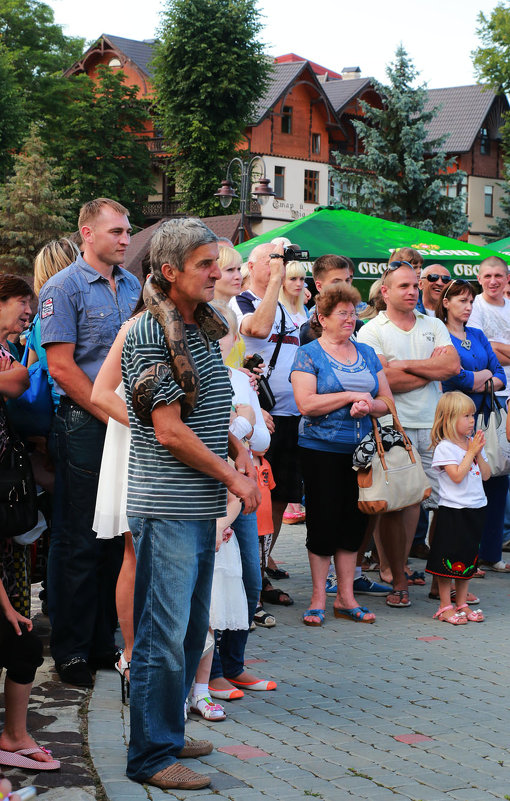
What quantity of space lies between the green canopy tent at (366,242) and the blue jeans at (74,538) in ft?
18.7

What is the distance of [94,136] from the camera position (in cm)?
5903

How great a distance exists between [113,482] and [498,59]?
5227 centimetres

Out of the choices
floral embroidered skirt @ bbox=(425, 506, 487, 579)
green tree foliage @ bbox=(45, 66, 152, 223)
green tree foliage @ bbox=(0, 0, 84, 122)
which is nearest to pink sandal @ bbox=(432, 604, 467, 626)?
floral embroidered skirt @ bbox=(425, 506, 487, 579)

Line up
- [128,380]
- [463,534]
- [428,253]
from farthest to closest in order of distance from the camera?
[428,253], [463,534], [128,380]

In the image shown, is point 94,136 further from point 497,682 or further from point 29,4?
point 497,682

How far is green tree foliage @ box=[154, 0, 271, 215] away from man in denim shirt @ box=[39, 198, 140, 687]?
1730 inches

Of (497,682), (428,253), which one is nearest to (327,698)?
(497,682)

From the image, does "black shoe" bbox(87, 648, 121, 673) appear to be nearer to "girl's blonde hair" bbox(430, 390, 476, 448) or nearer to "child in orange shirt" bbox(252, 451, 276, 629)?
"child in orange shirt" bbox(252, 451, 276, 629)

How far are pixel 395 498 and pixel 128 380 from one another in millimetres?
3292

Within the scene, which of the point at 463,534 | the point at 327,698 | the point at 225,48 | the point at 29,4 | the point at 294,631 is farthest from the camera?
the point at 29,4

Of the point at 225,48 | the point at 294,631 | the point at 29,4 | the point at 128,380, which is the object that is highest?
the point at 29,4

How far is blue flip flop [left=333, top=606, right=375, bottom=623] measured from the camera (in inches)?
268

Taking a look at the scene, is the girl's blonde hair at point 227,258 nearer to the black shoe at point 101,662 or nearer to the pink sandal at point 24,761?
the black shoe at point 101,662

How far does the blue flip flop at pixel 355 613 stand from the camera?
6812 millimetres
